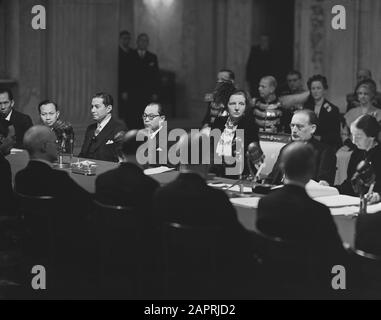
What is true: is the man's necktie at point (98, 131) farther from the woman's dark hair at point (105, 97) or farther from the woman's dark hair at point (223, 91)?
the woman's dark hair at point (223, 91)

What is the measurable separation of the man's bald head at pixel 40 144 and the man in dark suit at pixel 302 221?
1.76 meters

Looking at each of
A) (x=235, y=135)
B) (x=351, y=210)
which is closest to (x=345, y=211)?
(x=351, y=210)

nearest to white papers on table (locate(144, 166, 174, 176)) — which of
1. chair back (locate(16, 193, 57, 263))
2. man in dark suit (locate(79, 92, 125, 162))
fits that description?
man in dark suit (locate(79, 92, 125, 162))

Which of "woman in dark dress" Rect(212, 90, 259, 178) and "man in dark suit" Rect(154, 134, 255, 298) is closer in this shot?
"man in dark suit" Rect(154, 134, 255, 298)

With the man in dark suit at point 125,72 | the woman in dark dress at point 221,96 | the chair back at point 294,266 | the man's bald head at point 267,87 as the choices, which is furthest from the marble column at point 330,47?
the chair back at point 294,266

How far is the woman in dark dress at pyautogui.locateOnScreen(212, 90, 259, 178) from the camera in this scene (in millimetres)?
8016

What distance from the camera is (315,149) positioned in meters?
7.15

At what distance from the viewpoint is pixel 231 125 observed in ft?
26.7

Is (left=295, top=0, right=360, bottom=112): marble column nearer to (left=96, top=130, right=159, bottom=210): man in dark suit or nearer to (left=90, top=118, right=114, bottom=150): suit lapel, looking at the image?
(left=90, top=118, right=114, bottom=150): suit lapel

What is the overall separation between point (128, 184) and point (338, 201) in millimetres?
1319

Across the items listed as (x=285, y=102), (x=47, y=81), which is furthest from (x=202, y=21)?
(x=285, y=102)

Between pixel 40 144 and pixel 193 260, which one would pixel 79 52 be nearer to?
pixel 40 144

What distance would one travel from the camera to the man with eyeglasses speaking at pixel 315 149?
711 cm

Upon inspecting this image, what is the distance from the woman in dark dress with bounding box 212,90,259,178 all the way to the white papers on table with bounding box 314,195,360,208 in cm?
168
